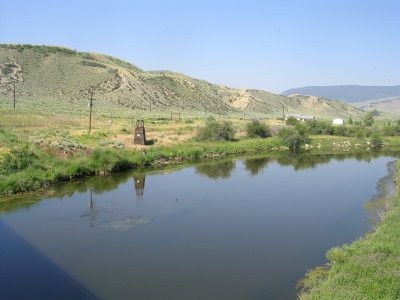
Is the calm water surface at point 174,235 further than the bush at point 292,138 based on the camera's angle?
No

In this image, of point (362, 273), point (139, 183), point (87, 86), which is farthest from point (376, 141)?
point (87, 86)

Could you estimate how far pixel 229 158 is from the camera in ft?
163

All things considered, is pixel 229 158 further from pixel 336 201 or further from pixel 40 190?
pixel 40 190

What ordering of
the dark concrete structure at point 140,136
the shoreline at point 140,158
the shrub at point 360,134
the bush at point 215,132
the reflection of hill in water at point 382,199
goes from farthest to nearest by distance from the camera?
the shrub at point 360,134 → the bush at point 215,132 → the dark concrete structure at point 140,136 → the shoreline at point 140,158 → the reflection of hill in water at point 382,199

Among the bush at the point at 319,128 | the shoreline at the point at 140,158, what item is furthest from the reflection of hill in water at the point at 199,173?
the bush at the point at 319,128

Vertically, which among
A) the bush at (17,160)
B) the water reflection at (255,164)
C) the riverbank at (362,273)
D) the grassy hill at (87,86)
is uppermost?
the grassy hill at (87,86)

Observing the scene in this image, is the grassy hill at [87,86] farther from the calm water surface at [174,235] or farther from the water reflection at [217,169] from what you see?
the calm water surface at [174,235]

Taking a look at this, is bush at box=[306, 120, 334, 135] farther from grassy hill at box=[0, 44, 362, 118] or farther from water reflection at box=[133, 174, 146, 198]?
water reflection at box=[133, 174, 146, 198]

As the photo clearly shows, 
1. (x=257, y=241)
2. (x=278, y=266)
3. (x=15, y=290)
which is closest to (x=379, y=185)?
(x=257, y=241)

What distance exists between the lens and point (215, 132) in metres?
56.0

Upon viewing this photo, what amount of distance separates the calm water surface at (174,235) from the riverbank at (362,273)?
3.15 ft

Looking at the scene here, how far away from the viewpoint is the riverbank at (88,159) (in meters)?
29.6

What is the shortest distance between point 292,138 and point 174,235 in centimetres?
4201

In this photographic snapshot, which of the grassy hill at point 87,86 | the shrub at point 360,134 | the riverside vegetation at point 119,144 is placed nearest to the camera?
the riverside vegetation at point 119,144
